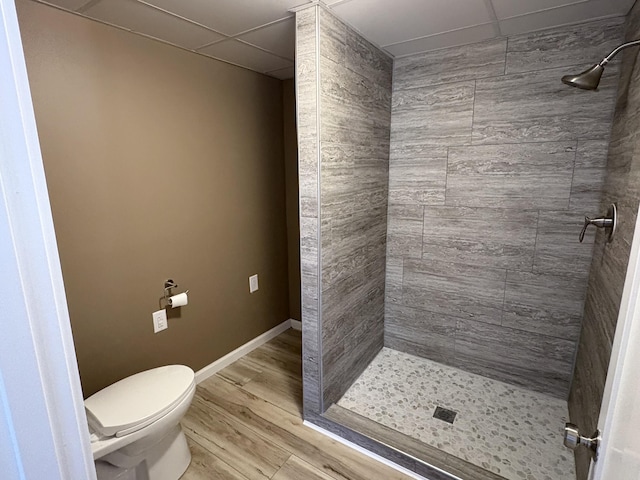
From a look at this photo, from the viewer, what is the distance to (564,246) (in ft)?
6.05

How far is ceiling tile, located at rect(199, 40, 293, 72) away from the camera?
189cm

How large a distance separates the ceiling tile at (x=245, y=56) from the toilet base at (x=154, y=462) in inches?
81.3

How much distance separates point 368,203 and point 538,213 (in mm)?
977

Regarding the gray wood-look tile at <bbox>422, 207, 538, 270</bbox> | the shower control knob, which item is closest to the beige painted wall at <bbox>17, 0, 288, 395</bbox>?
the gray wood-look tile at <bbox>422, 207, 538, 270</bbox>

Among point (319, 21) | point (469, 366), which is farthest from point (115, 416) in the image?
point (469, 366)

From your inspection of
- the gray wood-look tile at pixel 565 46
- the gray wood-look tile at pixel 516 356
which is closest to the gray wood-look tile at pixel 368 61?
the gray wood-look tile at pixel 565 46

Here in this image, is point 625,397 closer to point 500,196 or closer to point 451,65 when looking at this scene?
point 500,196

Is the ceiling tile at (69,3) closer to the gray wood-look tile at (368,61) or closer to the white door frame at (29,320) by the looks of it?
the gray wood-look tile at (368,61)

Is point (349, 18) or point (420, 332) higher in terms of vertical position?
point (349, 18)

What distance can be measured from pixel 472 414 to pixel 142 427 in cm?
173

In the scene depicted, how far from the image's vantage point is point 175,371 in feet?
5.61

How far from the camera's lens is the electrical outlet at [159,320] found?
6.42 ft

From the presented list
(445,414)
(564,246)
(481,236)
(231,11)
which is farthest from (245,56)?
(445,414)

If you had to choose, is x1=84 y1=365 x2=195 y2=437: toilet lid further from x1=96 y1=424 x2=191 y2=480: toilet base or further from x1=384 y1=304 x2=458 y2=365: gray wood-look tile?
x1=384 y1=304 x2=458 y2=365: gray wood-look tile
